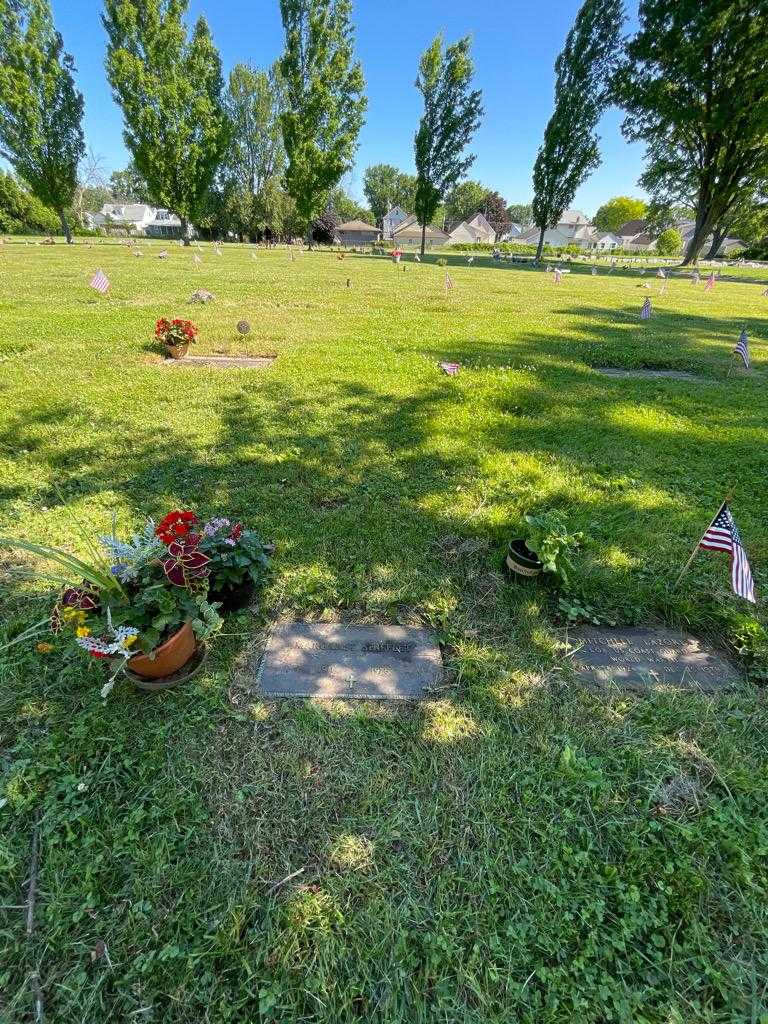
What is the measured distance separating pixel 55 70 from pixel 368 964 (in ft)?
127

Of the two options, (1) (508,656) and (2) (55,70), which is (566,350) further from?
(2) (55,70)

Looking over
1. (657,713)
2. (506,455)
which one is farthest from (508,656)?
(506,455)

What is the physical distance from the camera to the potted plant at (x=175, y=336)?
5.65 meters

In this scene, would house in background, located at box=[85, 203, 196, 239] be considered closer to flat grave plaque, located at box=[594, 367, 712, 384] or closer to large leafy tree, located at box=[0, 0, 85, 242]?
large leafy tree, located at box=[0, 0, 85, 242]

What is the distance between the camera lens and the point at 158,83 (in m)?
22.2

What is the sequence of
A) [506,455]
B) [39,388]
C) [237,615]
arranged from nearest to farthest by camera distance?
1. [237,615]
2. [506,455]
3. [39,388]

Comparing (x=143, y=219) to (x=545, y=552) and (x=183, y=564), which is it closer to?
(x=183, y=564)

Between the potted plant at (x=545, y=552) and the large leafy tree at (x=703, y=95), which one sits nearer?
the potted plant at (x=545, y=552)

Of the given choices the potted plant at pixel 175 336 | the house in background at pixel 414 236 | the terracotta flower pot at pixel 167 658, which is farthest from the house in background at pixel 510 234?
the terracotta flower pot at pixel 167 658

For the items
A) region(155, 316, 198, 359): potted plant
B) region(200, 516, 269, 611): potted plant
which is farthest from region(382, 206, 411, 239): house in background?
region(200, 516, 269, 611): potted plant

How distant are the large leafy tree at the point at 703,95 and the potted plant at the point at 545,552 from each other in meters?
29.6

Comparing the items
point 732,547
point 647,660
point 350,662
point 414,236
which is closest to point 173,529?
point 350,662

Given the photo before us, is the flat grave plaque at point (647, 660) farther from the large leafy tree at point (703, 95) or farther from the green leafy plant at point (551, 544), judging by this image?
the large leafy tree at point (703, 95)

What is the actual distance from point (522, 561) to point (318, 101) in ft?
109
